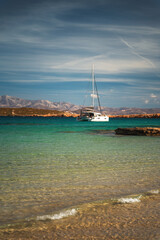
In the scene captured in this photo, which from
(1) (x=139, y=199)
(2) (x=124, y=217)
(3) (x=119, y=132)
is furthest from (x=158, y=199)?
(3) (x=119, y=132)

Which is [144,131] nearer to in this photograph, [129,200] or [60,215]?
[129,200]

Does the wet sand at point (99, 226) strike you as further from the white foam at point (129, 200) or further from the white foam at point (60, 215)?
the white foam at point (129, 200)

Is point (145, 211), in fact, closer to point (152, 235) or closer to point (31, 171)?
point (152, 235)

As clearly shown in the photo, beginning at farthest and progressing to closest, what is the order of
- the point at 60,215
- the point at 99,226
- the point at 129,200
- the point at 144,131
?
the point at 144,131 < the point at 129,200 < the point at 60,215 < the point at 99,226

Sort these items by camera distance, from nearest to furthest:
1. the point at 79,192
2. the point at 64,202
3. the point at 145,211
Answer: the point at 145,211
the point at 64,202
the point at 79,192

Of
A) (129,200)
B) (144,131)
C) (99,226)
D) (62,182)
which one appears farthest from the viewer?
(144,131)

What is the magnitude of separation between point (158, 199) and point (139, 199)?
0.46 meters

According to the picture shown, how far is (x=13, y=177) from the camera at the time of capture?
26.7 feet

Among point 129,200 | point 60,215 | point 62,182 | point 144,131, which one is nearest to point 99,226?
point 60,215

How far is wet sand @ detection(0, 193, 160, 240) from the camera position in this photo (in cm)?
400

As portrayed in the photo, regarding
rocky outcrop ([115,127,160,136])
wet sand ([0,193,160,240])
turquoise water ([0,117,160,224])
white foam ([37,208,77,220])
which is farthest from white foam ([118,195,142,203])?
rocky outcrop ([115,127,160,136])

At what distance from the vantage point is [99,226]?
434 centimetres

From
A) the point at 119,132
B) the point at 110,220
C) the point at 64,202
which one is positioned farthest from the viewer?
the point at 119,132

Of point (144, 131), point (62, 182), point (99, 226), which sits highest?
point (144, 131)
